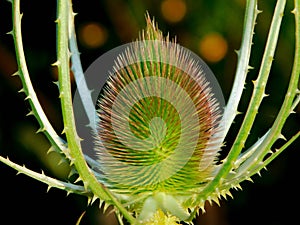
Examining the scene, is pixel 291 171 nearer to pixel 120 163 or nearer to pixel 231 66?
pixel 231 66

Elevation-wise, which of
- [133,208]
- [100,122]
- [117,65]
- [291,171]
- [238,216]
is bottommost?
[238,216]

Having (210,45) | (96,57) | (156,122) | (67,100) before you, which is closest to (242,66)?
(156,122)

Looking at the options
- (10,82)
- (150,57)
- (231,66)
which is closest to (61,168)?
(10,82)

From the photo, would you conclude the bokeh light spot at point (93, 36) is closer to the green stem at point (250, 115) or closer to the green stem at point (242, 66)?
the green stem at point (242, 66)

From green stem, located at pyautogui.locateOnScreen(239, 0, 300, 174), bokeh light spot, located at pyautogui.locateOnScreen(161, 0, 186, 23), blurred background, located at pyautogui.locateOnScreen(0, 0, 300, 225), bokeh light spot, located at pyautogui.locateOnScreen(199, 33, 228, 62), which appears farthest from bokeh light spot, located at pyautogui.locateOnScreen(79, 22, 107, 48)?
green stem, located at pyautogui.locateOnScreen(239, 0, 300, 174)

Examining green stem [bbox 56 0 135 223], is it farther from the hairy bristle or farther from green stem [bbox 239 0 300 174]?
green stem [bbox 239 0 300 174]

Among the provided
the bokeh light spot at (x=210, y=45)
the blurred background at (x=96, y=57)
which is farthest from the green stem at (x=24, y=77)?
the bokeh light spot at (x=210, y=45)
